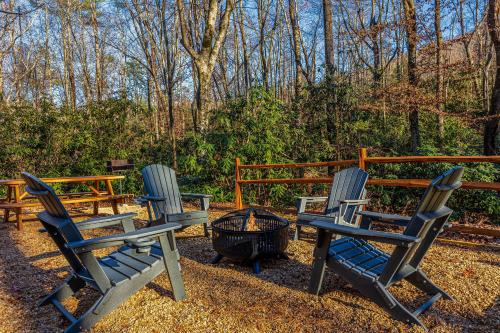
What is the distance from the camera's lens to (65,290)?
2.50 metres

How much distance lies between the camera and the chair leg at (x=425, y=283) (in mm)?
2479

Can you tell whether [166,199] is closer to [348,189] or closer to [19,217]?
[348,189]

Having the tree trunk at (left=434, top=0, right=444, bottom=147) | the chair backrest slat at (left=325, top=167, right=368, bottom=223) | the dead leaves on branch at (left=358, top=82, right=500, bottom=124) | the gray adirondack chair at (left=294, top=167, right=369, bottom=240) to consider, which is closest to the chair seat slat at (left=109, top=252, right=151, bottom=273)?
the gray adirondack chair at (left=294, top=167, right=369, bottom=240)

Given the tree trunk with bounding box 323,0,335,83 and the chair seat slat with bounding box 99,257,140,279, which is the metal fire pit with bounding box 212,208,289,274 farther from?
the tree trunk with bounding box 323,0,335,83

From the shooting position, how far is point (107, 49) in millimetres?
22578

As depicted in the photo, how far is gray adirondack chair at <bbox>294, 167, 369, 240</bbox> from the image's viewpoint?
3564mm

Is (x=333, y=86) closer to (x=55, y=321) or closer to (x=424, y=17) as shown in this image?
(x=424, y=17)

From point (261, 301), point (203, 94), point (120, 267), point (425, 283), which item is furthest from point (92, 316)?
point (203, 94)

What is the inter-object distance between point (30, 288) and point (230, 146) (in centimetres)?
483

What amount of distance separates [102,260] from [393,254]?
212 cm

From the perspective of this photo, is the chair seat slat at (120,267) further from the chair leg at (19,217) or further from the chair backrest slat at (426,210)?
the chair leg at (19,217)

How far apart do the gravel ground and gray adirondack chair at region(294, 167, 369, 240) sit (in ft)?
1.68

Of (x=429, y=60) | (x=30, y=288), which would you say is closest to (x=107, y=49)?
(x=429, y=60)

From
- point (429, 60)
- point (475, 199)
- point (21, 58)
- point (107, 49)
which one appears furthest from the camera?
point (107, 49)
